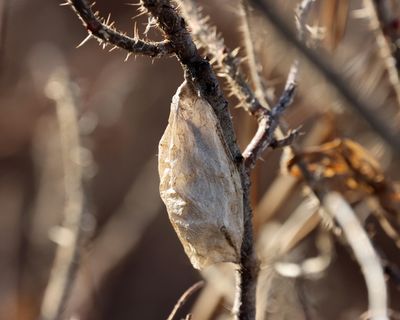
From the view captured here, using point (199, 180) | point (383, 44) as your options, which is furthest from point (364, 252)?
point (199, 180)

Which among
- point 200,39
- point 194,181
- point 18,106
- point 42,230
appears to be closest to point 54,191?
point 42,230

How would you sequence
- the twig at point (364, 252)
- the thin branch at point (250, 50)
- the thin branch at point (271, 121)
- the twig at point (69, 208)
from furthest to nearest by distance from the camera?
the twig at point (69, 208), the twig at point (364, 252), the thin branch at point (250, 50), the thin branch at point (271, 121)

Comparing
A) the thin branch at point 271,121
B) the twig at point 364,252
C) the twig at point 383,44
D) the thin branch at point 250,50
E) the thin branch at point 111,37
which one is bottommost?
the twig at point 364,252

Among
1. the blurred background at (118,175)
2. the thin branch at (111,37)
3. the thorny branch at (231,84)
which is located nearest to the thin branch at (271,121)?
the thorny branch at (231,84)

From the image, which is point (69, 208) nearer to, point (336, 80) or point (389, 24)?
point (389, 24)

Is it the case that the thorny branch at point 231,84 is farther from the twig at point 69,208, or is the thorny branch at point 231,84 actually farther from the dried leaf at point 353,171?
the twig at point 69,208

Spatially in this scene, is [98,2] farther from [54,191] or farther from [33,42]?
[54,191]
